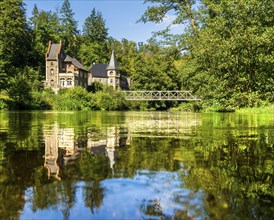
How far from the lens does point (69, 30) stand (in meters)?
103

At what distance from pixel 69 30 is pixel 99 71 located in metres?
18.3

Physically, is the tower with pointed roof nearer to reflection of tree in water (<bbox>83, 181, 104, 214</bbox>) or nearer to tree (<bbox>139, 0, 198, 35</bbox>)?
tree (<bbox>139, 0, 198, 35</bbox>)

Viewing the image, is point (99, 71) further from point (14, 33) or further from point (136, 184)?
point (136, 184)

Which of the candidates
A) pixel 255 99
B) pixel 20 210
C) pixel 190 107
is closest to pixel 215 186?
pixel 20 210

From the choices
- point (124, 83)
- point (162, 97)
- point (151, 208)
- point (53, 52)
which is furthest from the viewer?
point (124, 83)

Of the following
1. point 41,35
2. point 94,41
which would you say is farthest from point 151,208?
point 94,41

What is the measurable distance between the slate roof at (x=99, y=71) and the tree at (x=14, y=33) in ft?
65.0

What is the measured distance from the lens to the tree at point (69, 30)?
101 m

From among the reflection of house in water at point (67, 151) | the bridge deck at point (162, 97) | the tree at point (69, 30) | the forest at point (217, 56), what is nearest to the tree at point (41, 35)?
the tree at point (69, 30)

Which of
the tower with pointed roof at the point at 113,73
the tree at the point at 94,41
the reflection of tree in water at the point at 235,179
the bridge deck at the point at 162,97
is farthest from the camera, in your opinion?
the tree at the point at 94,41

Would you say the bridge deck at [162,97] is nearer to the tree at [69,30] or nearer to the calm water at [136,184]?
the tree at [69,30]

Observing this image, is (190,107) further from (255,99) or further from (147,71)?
(255,99)

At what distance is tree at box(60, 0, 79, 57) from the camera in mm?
101394

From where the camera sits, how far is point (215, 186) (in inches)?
133
